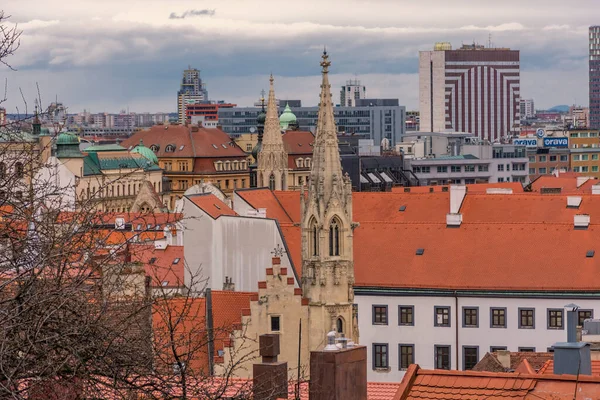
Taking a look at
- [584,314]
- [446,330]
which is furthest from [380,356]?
[584,314]

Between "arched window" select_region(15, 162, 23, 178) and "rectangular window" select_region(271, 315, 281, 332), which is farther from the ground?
"arched window" select_region(15, 162, 23, 178)

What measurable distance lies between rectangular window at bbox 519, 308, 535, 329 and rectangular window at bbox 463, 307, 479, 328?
2.03 meters

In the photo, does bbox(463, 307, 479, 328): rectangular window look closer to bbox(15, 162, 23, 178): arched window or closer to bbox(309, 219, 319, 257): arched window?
bbox(309, 219, 319, 257): arched window

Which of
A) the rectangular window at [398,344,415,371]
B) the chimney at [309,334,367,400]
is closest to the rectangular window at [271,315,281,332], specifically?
the rectangular window at [398,344,415,371]

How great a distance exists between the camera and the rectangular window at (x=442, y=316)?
79562 millimetres

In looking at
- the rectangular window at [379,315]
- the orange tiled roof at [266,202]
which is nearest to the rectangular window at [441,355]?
the rectangular window at [379,315]

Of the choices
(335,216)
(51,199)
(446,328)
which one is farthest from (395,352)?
(51,199)

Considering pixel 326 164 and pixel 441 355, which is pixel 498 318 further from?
pixel 326 164

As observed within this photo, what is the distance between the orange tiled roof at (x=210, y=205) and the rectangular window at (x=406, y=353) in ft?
50.0

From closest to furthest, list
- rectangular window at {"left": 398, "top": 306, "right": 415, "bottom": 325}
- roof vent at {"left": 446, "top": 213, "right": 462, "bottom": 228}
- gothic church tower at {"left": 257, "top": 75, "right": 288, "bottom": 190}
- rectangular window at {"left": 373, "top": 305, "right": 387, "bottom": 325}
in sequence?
rectangular window at {"left": 398, "top": 306, "right": 415, "bottom": 325}, rectangular window at {"left": 373, "top": 305, "right": 387, "bottom": 325}, roof vent at {"left": 446, "top": 213, "right": 462, "bottom": 228}, gothic church tower at {"left": 257, "top": 75, "right": 288, "bottom": 190}

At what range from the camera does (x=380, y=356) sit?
7944cm

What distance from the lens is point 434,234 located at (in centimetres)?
8550

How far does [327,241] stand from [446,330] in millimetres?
7866

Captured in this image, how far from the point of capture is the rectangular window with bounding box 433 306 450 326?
79.6m
